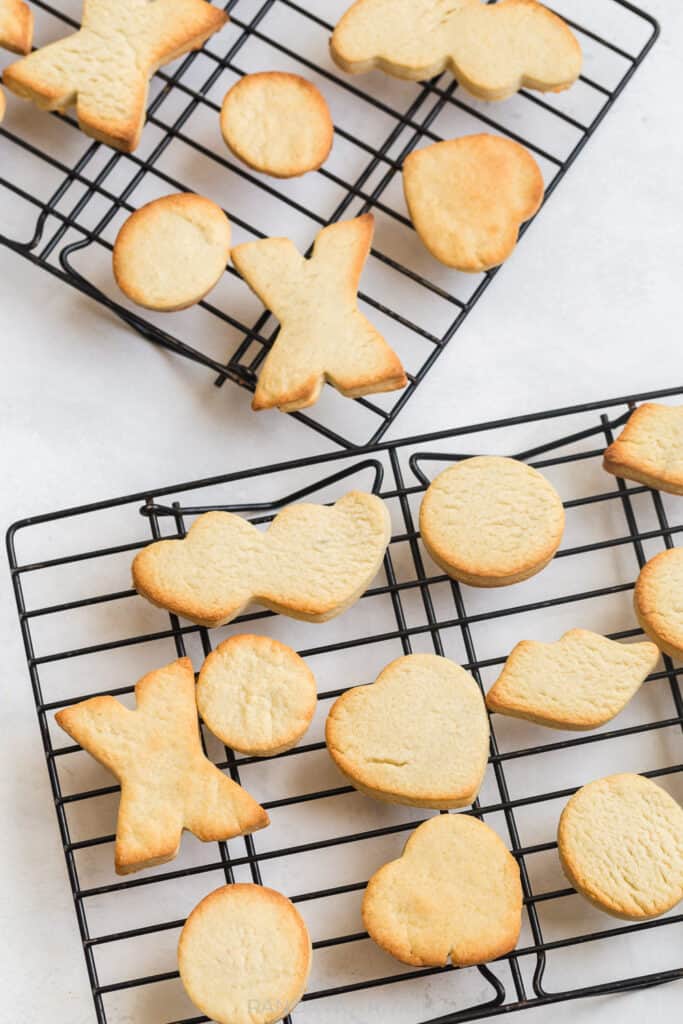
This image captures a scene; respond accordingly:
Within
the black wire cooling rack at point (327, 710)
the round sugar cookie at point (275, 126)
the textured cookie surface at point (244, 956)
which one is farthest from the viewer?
the round sugar cookie at point (275, 126)

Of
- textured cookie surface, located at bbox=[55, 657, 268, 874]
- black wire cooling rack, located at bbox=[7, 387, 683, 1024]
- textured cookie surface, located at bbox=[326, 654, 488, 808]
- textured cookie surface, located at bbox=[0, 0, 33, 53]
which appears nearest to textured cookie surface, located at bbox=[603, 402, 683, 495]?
black wire cooling rack, located at bbox=[7, 387, 683, 1024]

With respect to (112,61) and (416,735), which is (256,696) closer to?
(416,735)

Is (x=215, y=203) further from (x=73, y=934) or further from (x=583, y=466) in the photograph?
(x=73, y=934)

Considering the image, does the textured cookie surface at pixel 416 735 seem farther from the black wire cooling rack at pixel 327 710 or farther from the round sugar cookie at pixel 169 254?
the round sugar cookie at pixel 169 254

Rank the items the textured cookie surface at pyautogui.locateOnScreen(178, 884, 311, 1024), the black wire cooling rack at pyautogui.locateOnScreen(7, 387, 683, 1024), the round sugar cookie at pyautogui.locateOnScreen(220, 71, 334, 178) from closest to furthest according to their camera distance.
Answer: the textured cookie surface at pyautogui.locateOnScreen(178, 884, 311, 1024), the black wire cooling rack at pyautogui.locateOnScreen(7, 387, 683, 1024), the round sugar cookie at pyautogui.locateOnScreen(220, 71, 334, 178)

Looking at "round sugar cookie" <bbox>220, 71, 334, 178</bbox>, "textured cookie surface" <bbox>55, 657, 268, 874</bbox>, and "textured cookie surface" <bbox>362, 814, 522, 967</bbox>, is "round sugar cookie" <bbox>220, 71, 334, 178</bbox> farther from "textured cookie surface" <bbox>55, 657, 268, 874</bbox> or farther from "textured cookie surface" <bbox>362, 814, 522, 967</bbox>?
"textured cookie surface" <bbox>362, 814, 522, 967</bbox>

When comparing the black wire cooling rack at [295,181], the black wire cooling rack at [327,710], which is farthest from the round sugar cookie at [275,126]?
the black wire cooling rack at [327,710]
